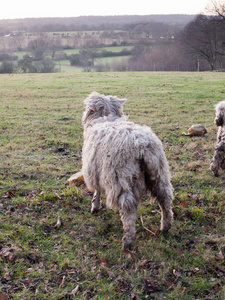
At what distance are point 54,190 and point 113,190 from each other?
7.47 feet

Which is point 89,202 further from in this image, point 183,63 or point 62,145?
point 183,63

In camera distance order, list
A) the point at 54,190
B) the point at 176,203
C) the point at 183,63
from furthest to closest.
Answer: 1. the point at 183,63
2. the point at 54,190
3. the point at 176,203

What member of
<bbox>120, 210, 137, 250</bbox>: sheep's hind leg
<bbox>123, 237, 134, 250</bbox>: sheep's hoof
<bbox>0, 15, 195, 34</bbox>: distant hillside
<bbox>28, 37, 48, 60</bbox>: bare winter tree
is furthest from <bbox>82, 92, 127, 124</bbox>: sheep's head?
<bbox>0, 15, 195, 34</bbox>: distant hillside

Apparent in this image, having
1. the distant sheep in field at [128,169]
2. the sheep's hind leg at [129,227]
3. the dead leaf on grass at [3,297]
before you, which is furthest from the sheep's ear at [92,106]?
the dead leaf on grass at [3,297]

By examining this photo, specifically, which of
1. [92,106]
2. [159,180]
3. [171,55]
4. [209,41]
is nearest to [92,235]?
[159,180]

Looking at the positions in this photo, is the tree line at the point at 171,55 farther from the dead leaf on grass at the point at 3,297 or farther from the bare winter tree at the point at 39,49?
the dead leaf on grass at the point at 3,297

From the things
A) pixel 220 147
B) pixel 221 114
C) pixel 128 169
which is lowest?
pixel 220 147

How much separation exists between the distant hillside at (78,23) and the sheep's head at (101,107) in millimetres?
114885

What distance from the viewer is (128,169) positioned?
4.47 metres

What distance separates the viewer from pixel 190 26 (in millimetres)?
58125

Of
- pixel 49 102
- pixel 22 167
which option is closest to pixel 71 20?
pixel 49 102

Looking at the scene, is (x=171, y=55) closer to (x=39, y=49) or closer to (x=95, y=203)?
(x=39, y=49)

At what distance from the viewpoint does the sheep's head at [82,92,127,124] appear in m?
6.10

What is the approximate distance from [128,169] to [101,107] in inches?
82.1
